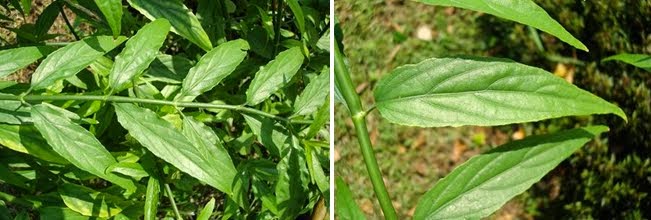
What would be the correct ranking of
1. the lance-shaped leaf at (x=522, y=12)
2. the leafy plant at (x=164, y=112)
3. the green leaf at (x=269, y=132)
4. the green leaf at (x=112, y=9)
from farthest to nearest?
the green leaf at (x=269, y=132)
the leafy plant at (x=164, y=112)
the green leaf at (x=112, y=9)
the lance-shaped leaf at (x=522, y=12)

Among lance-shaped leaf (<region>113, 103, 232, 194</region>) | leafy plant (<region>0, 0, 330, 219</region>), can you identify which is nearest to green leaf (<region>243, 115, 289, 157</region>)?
leafy plant (<region>0, 0, 330, 219</region>)

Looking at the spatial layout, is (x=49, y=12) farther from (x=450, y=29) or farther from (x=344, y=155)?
(x=450, y=29)

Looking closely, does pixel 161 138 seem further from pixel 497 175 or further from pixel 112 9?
pixel 497 175

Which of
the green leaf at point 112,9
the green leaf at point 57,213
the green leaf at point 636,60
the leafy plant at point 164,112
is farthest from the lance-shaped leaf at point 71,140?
the green leaf at point 636,60

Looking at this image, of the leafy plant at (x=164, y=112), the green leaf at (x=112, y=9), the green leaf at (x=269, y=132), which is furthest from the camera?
the green leaf at (x=269, y=132)

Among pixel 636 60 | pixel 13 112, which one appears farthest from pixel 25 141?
pixel 636 60

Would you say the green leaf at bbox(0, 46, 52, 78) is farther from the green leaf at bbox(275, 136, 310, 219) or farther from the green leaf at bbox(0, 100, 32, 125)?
the green leaf at bbox(275, 136, 310, 219)

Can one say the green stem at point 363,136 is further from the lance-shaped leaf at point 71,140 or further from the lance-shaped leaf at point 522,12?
the lance-shaped leaf at point 71,140
